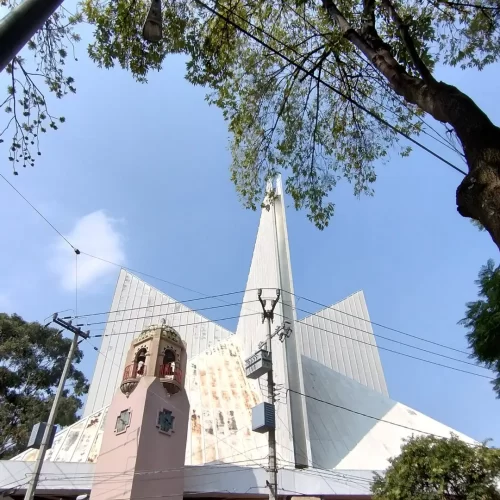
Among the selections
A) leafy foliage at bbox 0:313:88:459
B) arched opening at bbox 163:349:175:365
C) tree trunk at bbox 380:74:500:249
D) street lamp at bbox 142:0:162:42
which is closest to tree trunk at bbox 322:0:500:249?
tree trunk at bbox 380:74:500:249

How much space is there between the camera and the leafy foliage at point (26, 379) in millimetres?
19562

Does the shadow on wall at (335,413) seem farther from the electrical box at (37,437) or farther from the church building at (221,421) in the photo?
the electrical box at (37,437)

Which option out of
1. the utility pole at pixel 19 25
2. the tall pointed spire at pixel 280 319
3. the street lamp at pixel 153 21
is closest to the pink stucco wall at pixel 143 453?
the tall pointed spire at pixel 280 319

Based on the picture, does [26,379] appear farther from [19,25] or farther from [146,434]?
[19,25]

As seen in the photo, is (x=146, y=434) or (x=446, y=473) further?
(x=146, y=434)

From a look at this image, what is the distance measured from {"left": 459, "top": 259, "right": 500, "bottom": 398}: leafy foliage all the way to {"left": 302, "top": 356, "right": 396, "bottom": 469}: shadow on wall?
7.41 metres

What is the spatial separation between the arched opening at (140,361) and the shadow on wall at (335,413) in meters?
6.16

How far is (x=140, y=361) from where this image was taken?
39.8ft

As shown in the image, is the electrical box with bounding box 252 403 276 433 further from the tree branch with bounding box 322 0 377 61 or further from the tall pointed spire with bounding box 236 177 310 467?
the tree branch with bounding box 322 0 377 61

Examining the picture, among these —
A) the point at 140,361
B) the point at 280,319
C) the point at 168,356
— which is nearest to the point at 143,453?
the point at 140,361

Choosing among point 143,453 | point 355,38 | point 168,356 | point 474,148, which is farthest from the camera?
point 168,356

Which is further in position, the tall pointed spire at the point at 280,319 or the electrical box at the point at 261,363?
the tall pointed spire at the point at 280,319

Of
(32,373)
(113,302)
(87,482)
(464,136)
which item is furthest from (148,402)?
(113,302)

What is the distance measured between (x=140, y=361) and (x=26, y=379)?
1274cm
